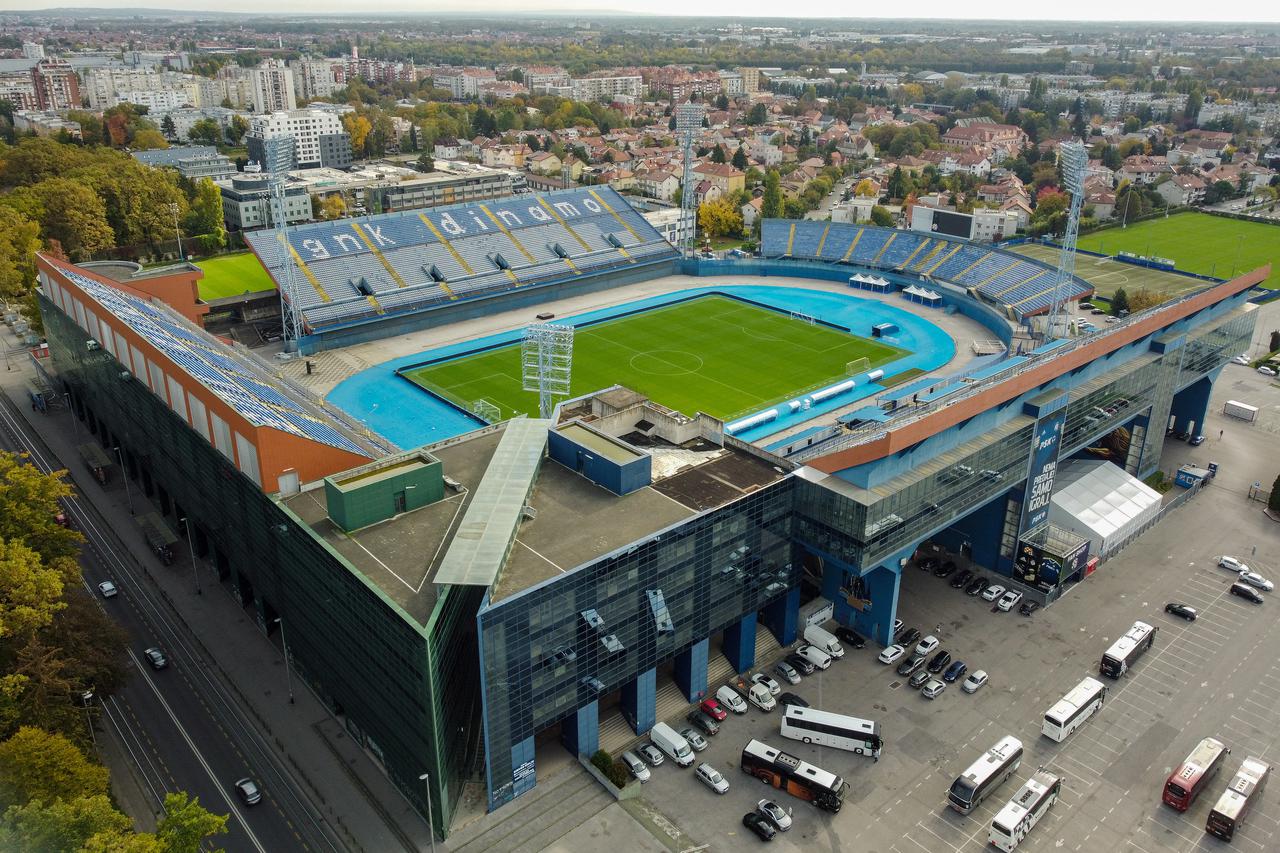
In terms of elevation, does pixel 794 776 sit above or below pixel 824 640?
below

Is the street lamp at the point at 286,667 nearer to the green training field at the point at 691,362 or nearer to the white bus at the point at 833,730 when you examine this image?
the white bus at the point at 833,730

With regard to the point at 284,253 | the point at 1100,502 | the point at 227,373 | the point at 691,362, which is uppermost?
the point at 284,253

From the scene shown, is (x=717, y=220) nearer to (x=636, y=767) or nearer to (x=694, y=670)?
(x=694, y=670)

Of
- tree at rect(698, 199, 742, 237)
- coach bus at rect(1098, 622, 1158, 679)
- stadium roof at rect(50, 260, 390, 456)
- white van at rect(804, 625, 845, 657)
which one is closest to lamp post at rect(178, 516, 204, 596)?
stadium roof at rect(50, 260, 390, 456)

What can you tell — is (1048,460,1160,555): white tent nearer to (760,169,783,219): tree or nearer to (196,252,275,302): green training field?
(196,252,275,302): green training field

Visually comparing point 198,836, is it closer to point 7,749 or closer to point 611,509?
point 7,749

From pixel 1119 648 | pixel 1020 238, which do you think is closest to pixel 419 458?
pixel 1119 648

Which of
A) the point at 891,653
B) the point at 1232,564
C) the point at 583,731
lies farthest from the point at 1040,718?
the point at 583,731
